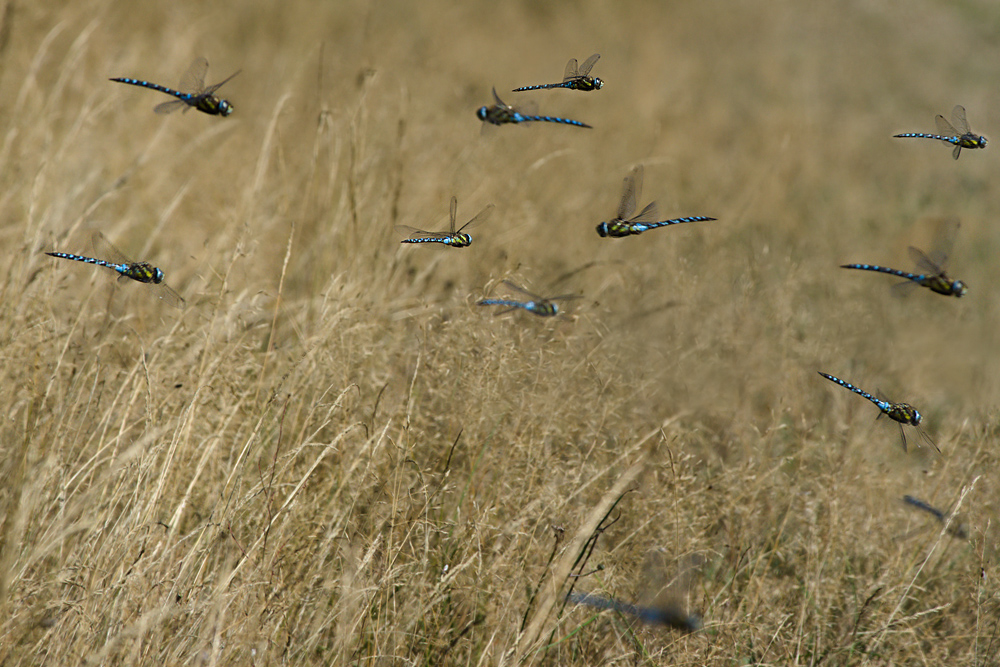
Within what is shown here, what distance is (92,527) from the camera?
8.00 ft

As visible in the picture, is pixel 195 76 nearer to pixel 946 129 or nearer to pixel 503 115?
pixel 503 115

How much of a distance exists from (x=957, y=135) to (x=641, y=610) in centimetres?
195

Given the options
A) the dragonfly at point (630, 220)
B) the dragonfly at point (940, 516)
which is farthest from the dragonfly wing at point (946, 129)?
the dragonfly at point (940, 516)

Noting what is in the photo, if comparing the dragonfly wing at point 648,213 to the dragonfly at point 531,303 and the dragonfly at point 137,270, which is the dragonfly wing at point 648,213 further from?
the dragonfly at point 137,270

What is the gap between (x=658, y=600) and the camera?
9.51ft

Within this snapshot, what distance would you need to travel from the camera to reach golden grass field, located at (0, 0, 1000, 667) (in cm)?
249

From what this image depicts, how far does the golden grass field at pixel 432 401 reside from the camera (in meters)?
2.49

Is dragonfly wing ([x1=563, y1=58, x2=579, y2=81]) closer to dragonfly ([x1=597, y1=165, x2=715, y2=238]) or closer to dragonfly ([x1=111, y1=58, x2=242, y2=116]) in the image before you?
dragonfly ([x1=597, y1=165, x2=715, y2=238])

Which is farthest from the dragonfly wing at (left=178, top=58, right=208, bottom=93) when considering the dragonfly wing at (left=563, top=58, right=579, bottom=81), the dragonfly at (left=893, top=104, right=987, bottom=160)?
the dragonfly at (left=893, top=104, right=987, bottom=160)

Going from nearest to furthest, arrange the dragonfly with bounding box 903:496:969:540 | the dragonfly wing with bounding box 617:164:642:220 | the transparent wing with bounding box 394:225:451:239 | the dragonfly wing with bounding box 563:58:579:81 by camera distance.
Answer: the transparent wing with bounding box 394:225:451:239 → the dragonfly wing with bounding box 563:58:579:81 → the dragonfly wing with bounding box 617:164:642:220 → the dragonfly with bounding box 903:496:969:540

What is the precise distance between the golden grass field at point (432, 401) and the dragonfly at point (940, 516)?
0.21ft

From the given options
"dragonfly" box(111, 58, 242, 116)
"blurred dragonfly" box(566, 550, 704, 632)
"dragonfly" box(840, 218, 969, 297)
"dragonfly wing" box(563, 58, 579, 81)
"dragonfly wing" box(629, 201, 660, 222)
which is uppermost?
"dragonfly wing" box(563, 58, 579, 81)

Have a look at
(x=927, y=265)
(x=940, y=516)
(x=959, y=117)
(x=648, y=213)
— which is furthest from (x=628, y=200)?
(x=940, y=516)

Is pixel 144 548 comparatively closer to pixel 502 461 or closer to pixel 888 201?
pixel 502 461
